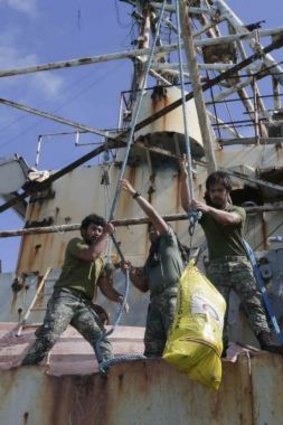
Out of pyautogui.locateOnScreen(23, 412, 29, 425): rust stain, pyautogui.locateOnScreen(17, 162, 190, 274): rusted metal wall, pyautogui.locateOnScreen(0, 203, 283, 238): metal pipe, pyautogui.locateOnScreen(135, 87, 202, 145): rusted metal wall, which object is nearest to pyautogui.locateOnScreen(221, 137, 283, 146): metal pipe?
pyautogui.locateOnScreen(135, 87, 202, 145): rusted metal wall

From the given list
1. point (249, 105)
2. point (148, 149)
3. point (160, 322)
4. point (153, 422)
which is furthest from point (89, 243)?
point (249, 105)

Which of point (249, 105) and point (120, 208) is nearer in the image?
point (120, 208)

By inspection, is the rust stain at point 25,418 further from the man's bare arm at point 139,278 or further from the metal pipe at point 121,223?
the metal pipe at point 121,223

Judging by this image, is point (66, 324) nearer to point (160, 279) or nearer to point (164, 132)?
point (160, 279)

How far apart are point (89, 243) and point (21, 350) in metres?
1.34

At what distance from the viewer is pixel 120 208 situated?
965cm

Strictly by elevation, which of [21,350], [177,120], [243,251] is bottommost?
[21,350]

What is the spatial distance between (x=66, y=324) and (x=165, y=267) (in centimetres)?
91

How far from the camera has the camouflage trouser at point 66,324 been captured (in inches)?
165

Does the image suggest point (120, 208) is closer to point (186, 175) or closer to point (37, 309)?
point (37, 309)

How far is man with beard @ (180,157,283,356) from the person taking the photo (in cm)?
414

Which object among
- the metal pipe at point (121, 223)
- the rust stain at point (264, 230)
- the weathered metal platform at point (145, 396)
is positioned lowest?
the weathered metal platform at point (145, 396)

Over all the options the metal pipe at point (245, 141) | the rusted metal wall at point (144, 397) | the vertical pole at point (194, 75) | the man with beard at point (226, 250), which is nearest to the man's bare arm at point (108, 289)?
the man with beard at point (226, 250)

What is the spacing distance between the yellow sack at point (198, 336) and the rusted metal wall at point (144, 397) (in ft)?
0.80
